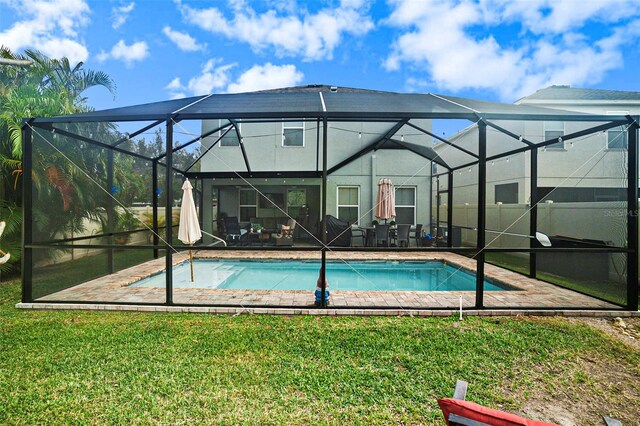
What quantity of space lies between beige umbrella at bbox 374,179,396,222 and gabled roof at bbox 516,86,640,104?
803 centimetres

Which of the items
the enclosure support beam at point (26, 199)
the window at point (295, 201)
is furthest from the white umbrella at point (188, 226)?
the window at point (295, 201)

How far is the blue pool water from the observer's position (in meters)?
7.43

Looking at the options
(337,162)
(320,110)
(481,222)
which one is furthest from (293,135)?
(481,222)

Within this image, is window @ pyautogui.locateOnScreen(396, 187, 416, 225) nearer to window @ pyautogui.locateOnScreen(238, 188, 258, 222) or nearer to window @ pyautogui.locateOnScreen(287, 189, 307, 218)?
window @ pyautogui.locateOnScreen(287, 189, 307, 218)

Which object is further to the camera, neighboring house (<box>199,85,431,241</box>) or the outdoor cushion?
neighboring house (<box>199,85,431,241</box>)

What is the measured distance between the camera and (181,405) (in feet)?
9.04

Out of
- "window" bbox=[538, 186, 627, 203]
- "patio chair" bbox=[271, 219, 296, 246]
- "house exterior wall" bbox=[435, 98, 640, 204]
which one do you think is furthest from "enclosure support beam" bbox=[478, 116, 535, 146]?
"window" bbox=[538, 186, 627, 203]

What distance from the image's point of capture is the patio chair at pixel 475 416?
4.42ft

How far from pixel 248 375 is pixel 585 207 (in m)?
8.59

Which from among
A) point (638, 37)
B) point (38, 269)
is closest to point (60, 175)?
point (38, 269)

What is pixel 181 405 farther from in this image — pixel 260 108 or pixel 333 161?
pixel 333 161

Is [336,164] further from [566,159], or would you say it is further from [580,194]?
[580,194]

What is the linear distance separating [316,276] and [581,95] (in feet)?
46.7

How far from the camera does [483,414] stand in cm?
139
